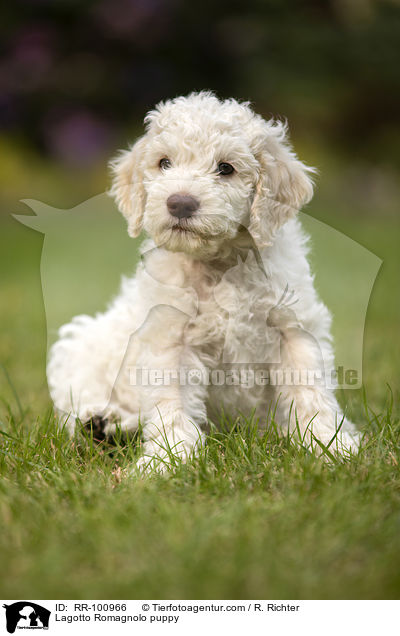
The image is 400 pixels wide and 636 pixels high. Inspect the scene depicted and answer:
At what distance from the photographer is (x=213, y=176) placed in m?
3.20

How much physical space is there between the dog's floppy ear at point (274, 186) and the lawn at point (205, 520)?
381 mm

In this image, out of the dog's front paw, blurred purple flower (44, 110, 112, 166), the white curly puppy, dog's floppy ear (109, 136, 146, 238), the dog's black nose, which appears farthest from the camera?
blurred purple flower (44, 110, 112, 166)

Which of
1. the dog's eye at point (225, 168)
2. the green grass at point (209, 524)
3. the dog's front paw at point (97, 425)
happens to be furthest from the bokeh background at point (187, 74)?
the green grass at point (209, 524)

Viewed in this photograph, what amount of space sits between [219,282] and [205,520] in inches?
51.0

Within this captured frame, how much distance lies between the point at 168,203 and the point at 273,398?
3.72ft

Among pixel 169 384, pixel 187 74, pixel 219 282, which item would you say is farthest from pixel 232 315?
pixel 187 74

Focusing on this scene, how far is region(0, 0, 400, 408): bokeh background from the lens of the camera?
15.4 metres

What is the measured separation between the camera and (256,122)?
3348 mm

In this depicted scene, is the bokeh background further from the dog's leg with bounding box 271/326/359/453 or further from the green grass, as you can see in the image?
the green grass

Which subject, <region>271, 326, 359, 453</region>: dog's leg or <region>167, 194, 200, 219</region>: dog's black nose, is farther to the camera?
<region>271, 326, 359, 453</region>: dog's leg

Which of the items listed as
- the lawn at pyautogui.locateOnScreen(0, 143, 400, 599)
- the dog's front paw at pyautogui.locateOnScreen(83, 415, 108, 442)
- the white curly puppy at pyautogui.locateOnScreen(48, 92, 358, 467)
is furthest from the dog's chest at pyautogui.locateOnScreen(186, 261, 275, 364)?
the dog's front paw at pyautogui.locateOnScreen(83, 415, 108, 442)

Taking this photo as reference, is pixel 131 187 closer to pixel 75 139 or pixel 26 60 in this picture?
pixel 75 139
